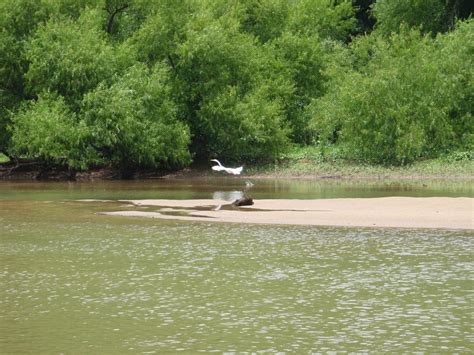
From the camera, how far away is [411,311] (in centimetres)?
1565

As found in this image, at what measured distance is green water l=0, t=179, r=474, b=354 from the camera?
13828 millimetres

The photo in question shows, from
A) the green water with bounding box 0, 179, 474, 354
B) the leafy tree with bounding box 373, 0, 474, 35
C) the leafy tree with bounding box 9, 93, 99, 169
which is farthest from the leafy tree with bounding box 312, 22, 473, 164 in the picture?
the green water with bounding box 0, 179, 474, 354

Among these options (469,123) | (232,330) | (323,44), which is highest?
(323,44)

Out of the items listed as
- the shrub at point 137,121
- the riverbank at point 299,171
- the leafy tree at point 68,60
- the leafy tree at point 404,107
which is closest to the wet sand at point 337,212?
the shrub at point 137,121

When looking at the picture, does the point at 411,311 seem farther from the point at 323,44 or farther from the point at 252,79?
the point at 323,44

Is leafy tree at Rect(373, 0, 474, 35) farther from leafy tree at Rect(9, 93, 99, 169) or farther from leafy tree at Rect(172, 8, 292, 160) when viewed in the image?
leafy tree at Rect(9, 93, 99, 169)

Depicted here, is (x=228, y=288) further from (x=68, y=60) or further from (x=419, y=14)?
(x=419, y=14)

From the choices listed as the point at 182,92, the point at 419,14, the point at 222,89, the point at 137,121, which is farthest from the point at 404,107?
the point at 419,14

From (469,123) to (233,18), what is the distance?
1563 cm

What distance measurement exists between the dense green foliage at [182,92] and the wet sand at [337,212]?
13.4m

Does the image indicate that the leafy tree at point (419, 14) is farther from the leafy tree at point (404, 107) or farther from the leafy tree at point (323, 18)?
the leafy tree at point (404, 107)

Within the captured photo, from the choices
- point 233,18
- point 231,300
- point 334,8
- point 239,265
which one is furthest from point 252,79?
point 231,300

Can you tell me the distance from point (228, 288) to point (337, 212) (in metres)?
13.4

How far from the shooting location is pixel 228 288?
17922 mm
